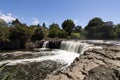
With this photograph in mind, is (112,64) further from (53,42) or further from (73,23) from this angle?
(73,23)

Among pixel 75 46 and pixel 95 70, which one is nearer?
pixel 95 70

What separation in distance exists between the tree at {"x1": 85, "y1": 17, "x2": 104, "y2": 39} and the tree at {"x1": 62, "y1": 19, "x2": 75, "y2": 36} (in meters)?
7.02

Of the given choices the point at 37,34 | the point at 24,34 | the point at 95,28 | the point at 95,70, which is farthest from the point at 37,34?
the point at 95,70

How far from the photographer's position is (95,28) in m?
59.4

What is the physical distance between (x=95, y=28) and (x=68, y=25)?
8.96m

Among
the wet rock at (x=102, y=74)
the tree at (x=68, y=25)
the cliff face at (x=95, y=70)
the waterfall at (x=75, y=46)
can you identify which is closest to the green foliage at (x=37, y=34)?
the waterfall at (x=75, y=46)

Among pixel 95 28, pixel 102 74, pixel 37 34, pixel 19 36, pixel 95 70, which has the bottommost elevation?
pixel 102 74

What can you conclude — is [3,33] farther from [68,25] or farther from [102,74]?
[102,74]

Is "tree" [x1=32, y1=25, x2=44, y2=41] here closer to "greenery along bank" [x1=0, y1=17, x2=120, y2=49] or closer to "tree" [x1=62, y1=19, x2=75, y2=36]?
"greenery along bank" [x1=0, y1=17, x2=120, y2=49]

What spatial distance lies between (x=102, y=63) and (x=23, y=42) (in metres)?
28.8

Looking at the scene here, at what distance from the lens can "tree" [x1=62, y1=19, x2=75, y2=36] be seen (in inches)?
2204

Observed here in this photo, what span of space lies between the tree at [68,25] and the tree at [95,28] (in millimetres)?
7019

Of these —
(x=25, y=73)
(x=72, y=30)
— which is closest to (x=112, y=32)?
(x=72, y=30)

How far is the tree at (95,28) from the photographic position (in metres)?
57.6
